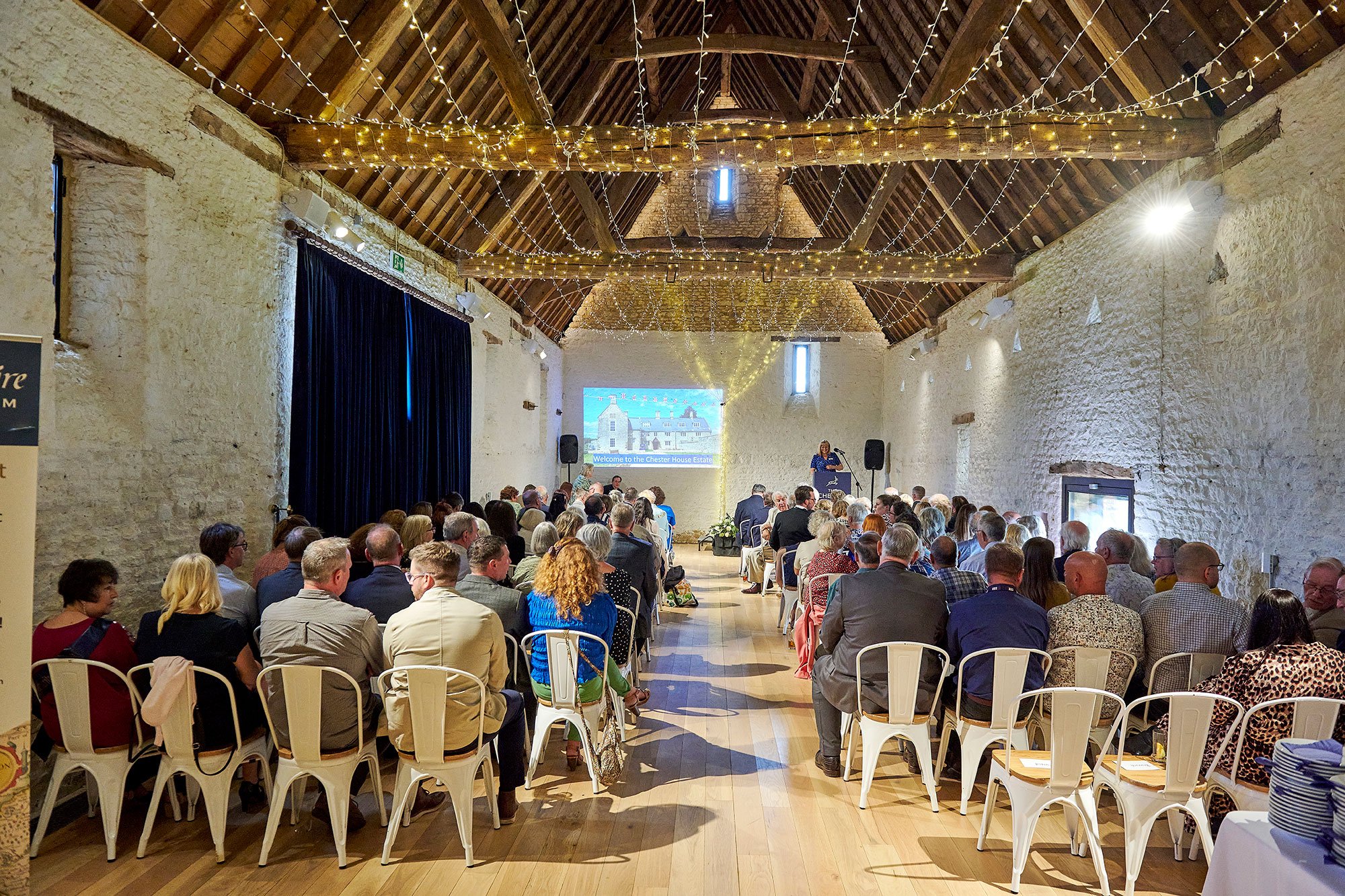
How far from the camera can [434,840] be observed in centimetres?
321

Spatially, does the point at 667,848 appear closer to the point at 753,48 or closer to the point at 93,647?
the point at 93,647

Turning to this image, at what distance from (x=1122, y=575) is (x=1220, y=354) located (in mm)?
1961

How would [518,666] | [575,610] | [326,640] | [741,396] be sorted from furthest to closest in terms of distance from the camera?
[741,396]
[518,666]
[575,610]
[326,640]

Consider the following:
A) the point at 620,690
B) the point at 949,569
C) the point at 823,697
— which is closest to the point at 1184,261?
the point at 949,569

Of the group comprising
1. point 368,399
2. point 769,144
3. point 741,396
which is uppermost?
point 769,144

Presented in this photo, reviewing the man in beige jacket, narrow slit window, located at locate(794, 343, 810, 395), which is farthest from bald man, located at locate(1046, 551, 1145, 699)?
narrow slit window, located at locate(794, 343, 810, 395)

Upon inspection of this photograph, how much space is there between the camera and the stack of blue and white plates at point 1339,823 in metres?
1.65

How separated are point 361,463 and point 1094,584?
561 centimetres

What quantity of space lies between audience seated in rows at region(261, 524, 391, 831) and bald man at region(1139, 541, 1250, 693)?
3.29 meters

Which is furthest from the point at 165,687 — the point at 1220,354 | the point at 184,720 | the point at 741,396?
the point at 741,396

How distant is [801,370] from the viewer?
15.0m

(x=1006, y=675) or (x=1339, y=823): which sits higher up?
(x=1339, y=823)

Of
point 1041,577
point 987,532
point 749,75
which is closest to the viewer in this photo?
point 1041,577

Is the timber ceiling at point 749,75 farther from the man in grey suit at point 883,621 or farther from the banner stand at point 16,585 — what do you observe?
the man in grey suit at point 883,621
